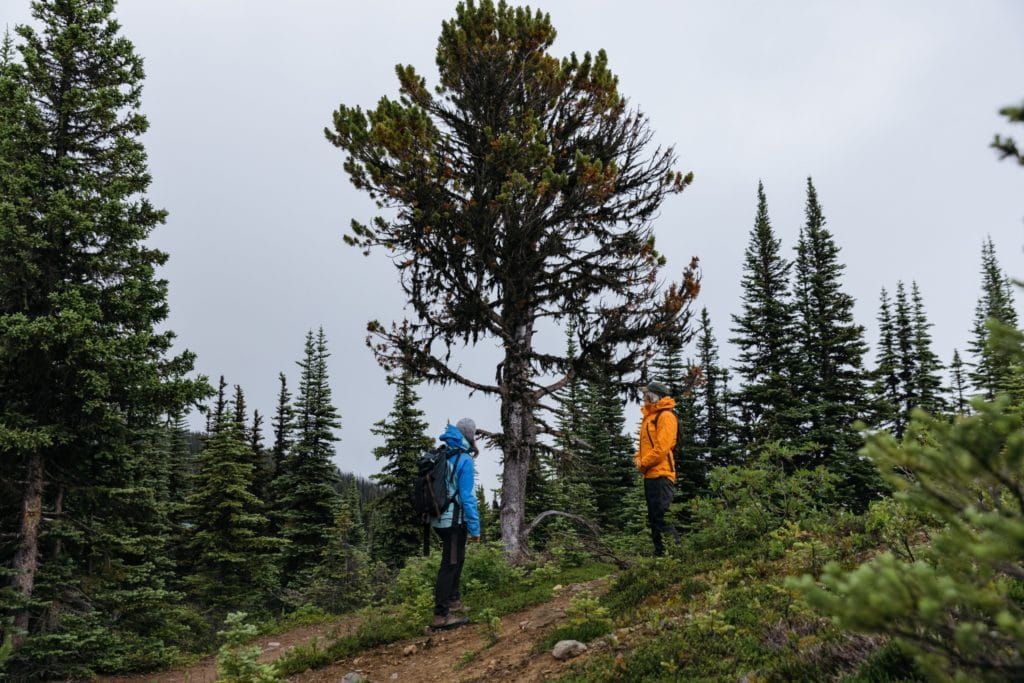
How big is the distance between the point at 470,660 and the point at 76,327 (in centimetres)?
1078

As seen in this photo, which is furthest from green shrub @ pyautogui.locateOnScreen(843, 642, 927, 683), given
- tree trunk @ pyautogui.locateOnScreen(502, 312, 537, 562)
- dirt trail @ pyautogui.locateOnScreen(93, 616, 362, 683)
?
tree trunk @ pyautogui.locateOnScreen(502, 312, 537, 562)

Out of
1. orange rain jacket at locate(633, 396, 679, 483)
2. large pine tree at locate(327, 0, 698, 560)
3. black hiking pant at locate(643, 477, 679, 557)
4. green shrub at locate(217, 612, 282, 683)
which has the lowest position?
green shrub at locate(217, 612, 282, 683)

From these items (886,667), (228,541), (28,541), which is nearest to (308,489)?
(228,541)

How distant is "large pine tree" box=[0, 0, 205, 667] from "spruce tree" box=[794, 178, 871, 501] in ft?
87.3

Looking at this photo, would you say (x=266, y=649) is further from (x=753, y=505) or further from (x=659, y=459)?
(x=753, y=505)

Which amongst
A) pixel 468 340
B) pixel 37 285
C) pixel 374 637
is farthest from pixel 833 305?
pixel 37 285

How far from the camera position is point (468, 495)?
8.60 metres

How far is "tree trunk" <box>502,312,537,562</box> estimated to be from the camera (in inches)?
537

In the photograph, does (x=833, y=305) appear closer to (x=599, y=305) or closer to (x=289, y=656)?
(x=599, y=305)

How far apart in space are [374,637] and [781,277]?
104 feet

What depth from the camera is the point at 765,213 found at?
35656 millimetres

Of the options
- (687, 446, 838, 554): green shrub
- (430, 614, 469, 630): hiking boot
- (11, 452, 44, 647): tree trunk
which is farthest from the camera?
(11, 452, 44, 647): tree trunk

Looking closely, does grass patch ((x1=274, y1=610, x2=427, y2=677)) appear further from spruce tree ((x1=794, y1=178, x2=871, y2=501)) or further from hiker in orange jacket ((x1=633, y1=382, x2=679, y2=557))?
spruce tree ((x1=794, y1=178, x2=871, y2=501))

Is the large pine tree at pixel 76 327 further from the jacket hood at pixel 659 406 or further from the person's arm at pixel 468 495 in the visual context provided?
the jacket hood at pixel 659 406
